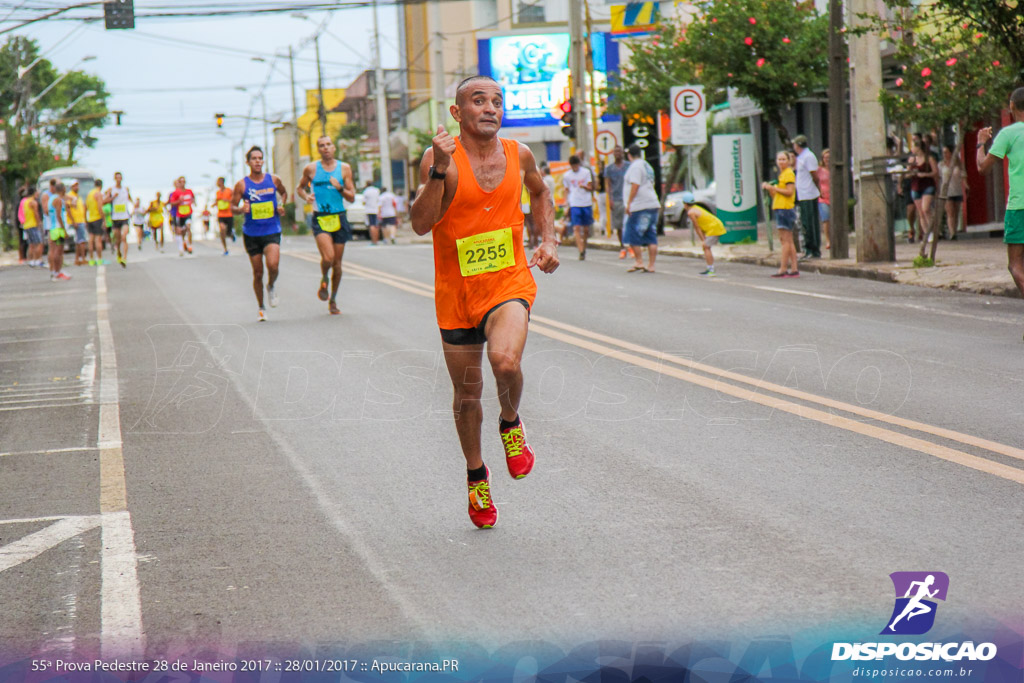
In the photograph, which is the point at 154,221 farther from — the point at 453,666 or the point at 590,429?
the point at 453,666

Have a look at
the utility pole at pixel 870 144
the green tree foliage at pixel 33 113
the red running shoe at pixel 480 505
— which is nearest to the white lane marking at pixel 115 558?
the red running shoe at pixel 480 505

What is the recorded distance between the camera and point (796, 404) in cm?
804

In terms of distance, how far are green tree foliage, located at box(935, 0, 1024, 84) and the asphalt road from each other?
3.65m

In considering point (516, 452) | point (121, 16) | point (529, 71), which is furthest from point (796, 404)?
A: point (529, 71)

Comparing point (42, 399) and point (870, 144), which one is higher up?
point (870, 144)

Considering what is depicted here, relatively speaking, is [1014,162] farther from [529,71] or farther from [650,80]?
[529,71]

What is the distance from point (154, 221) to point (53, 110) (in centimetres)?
5024

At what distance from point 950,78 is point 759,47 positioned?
7.13 m

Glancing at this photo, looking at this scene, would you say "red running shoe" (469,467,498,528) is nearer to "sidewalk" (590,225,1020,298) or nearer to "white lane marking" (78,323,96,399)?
"white lane marking" (78,323,96,399)

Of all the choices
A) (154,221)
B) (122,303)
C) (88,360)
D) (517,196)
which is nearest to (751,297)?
(88,360)

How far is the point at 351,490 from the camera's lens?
6.30m

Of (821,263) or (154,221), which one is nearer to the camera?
(821,263)

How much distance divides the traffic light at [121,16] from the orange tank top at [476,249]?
83.2 feet

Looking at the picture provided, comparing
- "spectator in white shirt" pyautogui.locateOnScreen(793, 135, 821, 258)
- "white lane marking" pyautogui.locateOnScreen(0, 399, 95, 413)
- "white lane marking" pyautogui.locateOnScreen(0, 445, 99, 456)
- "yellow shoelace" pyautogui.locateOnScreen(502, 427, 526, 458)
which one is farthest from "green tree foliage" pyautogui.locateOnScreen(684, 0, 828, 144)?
"yellow shoelace" pyautogui.locateOnScreen(502, 427, 526, 458)
